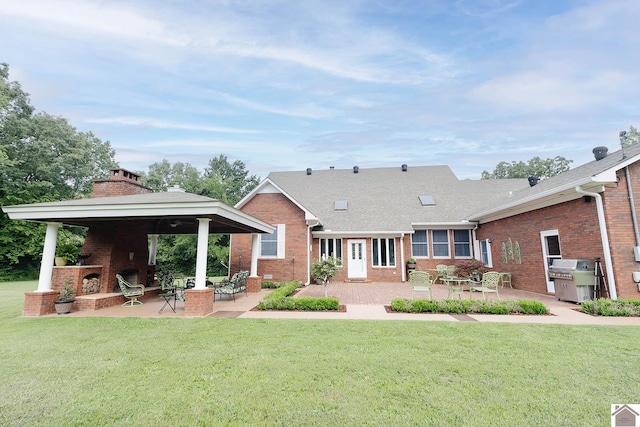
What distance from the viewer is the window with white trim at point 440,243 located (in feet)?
54.6

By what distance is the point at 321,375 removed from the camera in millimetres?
3846

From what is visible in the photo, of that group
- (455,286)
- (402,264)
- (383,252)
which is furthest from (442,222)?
(455,286)

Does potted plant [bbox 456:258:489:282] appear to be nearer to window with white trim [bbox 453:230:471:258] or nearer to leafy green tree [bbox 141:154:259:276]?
window with white trim [bbox 453:230:471:258]

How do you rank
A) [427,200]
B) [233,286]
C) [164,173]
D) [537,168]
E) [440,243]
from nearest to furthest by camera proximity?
[233,286] < [440,243] < [427,200] < [537,168] < [164,173]

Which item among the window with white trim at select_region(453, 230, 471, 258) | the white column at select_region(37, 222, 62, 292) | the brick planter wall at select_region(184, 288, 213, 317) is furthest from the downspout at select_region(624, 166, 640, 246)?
the white column at select_region(37, 222, 62, 292)

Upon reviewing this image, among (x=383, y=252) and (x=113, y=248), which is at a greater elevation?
(x=113, y=248)

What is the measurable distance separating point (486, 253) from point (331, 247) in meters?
8.64

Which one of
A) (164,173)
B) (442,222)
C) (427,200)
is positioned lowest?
(442,222)

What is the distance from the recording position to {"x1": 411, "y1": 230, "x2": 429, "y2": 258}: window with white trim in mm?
16734

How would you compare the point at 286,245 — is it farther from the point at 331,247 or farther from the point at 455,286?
the point at 455,286

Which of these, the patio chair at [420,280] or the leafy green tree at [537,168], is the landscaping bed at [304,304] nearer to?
the patio chair at [420,280]

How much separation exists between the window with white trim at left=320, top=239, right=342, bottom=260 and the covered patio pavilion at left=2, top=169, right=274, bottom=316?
6.16 metres

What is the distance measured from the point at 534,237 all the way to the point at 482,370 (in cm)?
994

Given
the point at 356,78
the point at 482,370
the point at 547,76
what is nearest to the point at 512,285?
the point at 547,76
